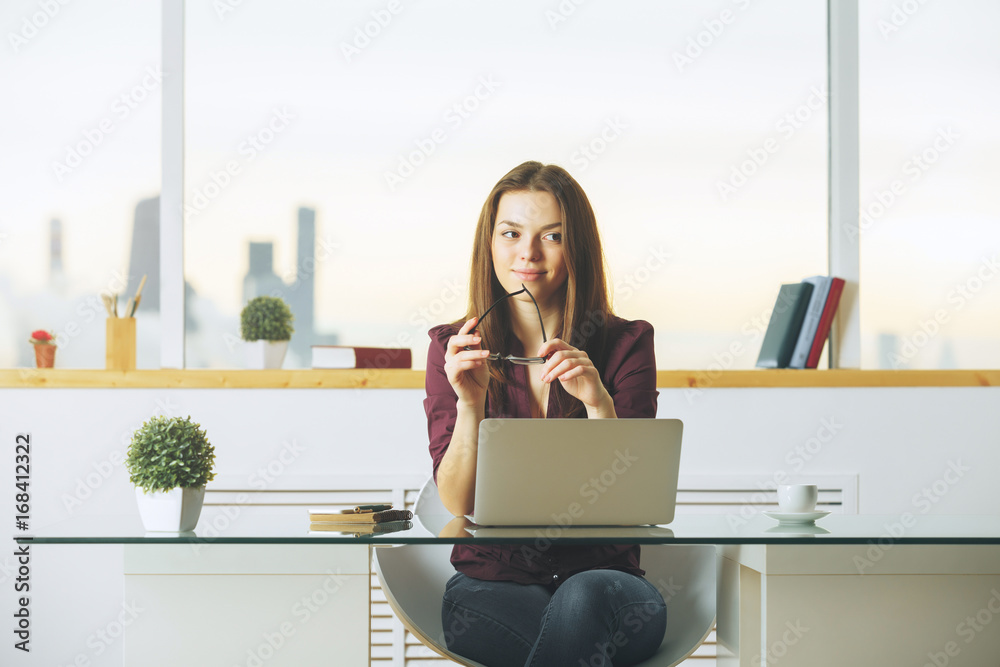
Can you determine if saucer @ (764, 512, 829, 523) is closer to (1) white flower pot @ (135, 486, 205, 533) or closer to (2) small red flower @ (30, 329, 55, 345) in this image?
(1) white flower pot @ (135, 486, 205, 533)

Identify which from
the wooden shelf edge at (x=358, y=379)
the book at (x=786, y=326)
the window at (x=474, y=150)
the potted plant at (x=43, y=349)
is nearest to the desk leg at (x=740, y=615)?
the wooden shelf edge at (x=358, y=379)

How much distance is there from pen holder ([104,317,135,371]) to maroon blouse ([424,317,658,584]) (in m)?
1.30

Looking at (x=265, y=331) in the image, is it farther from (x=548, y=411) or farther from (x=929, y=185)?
(x=929, y=185)

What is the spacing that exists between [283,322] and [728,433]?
60.5 inches

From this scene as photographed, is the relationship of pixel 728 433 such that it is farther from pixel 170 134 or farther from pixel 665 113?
pixel 170 134

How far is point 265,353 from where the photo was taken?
9.85 feet

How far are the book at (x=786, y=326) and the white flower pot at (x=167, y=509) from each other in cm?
215

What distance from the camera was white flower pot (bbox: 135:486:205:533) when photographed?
1.41m

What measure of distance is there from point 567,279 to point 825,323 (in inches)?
53.4

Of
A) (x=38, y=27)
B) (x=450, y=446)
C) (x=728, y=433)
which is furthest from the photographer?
(x=38, y=27)

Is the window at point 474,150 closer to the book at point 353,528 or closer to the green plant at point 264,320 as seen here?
the green plant at point 264,320

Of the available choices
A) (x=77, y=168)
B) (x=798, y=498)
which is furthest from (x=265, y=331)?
(x=798, y=498)

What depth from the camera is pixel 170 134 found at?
10.1ft

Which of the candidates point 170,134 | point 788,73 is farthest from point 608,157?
point 170,134
